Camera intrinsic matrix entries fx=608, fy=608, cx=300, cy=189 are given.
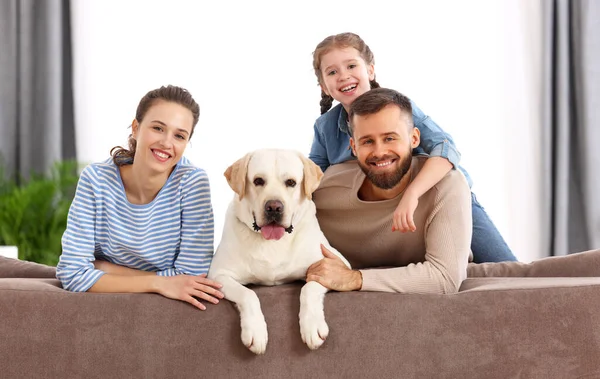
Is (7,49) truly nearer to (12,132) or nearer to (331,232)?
(12,132)

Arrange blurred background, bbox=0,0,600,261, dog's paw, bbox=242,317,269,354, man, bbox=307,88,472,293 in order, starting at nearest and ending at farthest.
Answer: dog's paw, bbox=242,317,269,354 < man, bbox=307,88,472,293 < blurred background, bbox=0,0,600,261

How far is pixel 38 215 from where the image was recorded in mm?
4375

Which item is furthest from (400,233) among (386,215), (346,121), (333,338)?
(346,121)

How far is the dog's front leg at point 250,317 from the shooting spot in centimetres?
183

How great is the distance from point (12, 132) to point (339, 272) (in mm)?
3540

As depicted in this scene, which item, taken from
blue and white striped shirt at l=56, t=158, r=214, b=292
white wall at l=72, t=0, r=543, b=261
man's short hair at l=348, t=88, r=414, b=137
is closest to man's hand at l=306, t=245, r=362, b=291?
blue and white striped shirt at l=56, t=158, r=214, b=292

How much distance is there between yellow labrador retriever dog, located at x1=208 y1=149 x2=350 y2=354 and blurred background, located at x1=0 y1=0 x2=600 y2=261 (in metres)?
2.46

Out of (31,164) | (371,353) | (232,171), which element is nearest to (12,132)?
(31,164)

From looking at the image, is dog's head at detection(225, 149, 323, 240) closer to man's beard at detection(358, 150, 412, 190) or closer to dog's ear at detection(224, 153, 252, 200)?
dog's ear at detection(224, 153, 252, 200)

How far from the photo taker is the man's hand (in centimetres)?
203

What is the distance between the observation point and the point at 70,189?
14.5 ft

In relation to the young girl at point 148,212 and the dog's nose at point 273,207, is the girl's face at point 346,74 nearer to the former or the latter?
the young girl at point 148,212

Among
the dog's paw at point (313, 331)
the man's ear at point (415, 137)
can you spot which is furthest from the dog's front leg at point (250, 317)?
the man's ear at point (415, 137)

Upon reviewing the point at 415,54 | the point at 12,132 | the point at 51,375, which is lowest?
the point at 51,375
